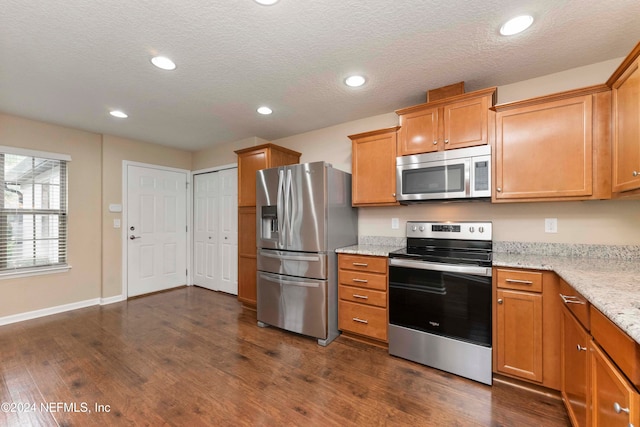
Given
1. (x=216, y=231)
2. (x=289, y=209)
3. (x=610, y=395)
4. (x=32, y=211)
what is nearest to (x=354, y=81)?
(x=289, y=209)

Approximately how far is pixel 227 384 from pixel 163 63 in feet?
8.04

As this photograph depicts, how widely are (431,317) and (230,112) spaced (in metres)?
2.86

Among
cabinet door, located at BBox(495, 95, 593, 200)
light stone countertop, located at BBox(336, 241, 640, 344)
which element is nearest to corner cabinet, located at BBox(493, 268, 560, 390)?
light stone countertop, located at BBox(336, 241, 640, 344)

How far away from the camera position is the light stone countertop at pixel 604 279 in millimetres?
927

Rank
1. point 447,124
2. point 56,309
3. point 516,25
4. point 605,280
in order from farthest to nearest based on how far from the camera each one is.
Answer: point 56,309
point 447,124
point 516,25
point 605,280

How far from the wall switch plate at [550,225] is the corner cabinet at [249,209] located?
9.16 ft

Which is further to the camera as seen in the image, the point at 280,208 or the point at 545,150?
the point at 280,208

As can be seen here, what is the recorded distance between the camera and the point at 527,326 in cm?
186

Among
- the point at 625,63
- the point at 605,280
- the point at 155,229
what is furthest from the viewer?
the point at 155,229

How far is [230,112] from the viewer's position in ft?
10.0

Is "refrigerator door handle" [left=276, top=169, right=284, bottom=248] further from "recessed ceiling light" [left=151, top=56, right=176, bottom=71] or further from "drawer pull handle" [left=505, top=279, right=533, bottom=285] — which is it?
"drawer pull handle" [left=505, top=279, right=533, bottom=285]

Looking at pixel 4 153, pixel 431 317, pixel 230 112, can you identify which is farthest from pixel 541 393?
pixel 4 153

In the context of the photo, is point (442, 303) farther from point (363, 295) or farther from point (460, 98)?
point (460, 98)

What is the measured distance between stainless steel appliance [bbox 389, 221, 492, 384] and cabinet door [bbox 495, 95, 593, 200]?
0.49m
